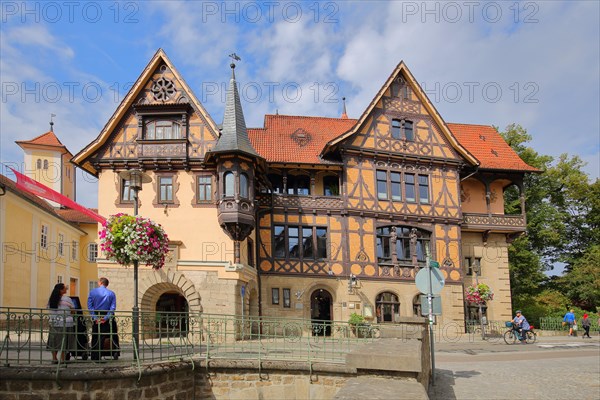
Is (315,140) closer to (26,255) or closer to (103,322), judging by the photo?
(26,255)

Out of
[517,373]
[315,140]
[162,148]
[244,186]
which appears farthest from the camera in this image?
[315,140]

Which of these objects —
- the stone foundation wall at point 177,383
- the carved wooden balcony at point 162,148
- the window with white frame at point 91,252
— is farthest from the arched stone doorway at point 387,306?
the window with white frame at point 91,252

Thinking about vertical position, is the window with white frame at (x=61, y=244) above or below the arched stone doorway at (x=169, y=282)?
above

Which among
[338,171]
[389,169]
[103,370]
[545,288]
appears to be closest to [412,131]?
[389,169]

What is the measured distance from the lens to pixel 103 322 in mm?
11867

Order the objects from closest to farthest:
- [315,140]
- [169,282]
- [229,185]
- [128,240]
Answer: [128,240]
[169,282]
[229,185]
[315,140]

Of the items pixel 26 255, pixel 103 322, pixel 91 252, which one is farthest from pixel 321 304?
pixel 91 252

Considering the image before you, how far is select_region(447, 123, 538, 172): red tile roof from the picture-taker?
111ft

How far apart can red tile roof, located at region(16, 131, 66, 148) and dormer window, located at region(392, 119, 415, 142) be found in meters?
34.9

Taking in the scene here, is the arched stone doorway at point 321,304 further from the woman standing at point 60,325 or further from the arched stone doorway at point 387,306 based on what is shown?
the woman standing at point 60,325

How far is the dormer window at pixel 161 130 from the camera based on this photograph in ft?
85.2

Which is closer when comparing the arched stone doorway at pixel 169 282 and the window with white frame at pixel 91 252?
the arched stone doorway at pixel 169 282

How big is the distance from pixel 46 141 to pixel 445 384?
4892 centimetres

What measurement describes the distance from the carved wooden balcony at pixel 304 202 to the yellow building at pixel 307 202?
0.17ft
